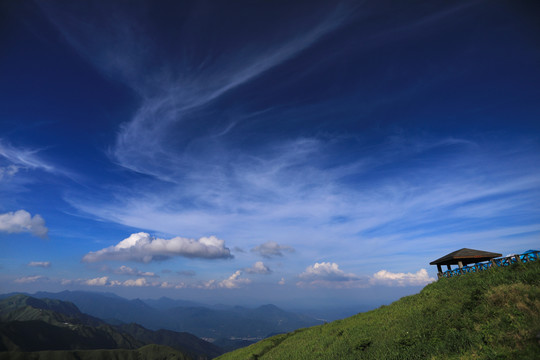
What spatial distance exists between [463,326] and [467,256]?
62.5ft

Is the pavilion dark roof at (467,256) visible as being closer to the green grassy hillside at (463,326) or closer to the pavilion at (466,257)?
the pavilion at (466,257)

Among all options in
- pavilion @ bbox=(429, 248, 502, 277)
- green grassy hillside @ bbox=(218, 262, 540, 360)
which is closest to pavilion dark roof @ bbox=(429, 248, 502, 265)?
pavilion @ bbox=(429, 248, 502, 277)

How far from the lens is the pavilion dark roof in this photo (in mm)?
31547

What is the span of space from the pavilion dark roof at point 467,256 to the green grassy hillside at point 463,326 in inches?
290

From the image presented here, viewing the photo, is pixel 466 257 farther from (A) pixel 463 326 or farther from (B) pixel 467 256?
(A) pixel 463 326

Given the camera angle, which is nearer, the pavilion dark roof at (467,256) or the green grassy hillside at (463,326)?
the green grassy hillside at (463,326)

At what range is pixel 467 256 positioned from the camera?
31.6 metres

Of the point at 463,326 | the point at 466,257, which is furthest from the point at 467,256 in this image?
the point at 463,326

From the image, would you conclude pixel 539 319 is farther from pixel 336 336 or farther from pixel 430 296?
pixel 336 336

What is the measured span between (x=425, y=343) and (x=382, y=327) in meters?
7.09

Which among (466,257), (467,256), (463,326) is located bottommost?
(463,326)

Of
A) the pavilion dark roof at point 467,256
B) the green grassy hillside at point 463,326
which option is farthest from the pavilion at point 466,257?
the green grassy hillside at point 463,326

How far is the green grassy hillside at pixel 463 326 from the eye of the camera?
13.1 meters

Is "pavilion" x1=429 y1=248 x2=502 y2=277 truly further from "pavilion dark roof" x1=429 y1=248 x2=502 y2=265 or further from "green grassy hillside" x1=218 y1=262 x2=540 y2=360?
"green grassy hillside" x1=218 y1=262 x2=540 y2=360
